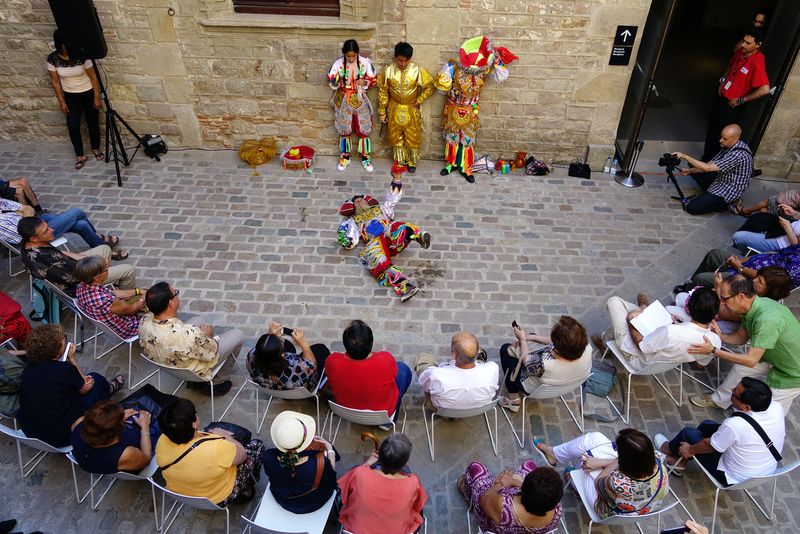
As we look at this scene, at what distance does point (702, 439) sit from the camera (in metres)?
4.22

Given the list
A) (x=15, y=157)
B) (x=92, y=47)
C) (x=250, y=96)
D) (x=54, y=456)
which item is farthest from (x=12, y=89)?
(x=54, y=456)

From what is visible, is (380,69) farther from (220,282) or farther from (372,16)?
(220,282)

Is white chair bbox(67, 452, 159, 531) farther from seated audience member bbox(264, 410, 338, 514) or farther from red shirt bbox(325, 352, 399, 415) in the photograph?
red shirt bbox(325, 352, 399, 415)

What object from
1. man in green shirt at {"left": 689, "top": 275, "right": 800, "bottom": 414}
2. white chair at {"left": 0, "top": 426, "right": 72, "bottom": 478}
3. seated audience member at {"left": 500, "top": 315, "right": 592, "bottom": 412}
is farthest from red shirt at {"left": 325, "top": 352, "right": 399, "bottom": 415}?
man in green shirt at {"left": 689, "top": 275, "right": 800, "bottom": 414}

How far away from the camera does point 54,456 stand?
4543 mm

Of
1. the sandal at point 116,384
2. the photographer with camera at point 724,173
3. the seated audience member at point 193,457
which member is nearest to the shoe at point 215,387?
the sandal at point 116,384

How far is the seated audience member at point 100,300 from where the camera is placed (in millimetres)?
4734

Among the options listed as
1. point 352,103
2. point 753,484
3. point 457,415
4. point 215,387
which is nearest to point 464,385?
point 457,415

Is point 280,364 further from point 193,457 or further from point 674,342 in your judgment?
point 674,342

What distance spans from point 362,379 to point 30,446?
8.55 feet

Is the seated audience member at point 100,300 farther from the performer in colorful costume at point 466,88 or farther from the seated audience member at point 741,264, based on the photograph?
the seated audience member at point 741,264

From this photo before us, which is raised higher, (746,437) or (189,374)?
(746,437)

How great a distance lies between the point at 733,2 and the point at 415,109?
8.36 metres

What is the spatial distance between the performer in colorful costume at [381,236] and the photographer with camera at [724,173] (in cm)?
336
